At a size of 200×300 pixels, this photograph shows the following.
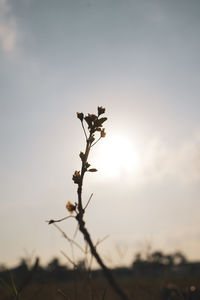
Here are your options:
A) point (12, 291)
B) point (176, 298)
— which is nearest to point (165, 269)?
point (176, 298)

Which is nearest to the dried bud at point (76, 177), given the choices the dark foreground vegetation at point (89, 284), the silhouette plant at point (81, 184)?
the silhouette plant at point (81, 184)

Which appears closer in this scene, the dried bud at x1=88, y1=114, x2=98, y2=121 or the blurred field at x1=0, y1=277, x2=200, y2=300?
the dried bud at x1=88, y1=114, x2=98, y2=121

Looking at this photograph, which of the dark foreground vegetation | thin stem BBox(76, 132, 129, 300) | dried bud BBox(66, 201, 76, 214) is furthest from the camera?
the dark foreground vegetation

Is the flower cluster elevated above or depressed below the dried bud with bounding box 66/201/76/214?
above

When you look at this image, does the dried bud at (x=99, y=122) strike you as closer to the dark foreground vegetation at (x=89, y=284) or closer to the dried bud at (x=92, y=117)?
the dried bud at (x=92, y=117)

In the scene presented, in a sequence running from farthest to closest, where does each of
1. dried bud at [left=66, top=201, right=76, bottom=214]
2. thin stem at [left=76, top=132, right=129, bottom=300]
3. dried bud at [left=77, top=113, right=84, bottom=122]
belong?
dried bud at [left=77, top=113, right=84, bottom=122], dried bud at [left=66, top=201, right=76, bottom=214], thin stem at [left=76, top=132, right=129, bottom=300]

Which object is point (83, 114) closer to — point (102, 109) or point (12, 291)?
point (102, 109)

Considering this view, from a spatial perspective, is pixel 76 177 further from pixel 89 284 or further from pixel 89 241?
pixel 89 284

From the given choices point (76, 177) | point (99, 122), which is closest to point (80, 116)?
point (99, 122)

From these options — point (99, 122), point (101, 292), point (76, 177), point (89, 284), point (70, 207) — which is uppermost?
point (99, 122)

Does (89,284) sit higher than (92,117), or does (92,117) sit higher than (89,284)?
(92,117)

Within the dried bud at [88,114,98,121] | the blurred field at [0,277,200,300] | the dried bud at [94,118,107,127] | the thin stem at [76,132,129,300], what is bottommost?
the blurred field at [0,277,200,300]

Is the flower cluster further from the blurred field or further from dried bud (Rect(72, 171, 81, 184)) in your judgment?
the blurred field

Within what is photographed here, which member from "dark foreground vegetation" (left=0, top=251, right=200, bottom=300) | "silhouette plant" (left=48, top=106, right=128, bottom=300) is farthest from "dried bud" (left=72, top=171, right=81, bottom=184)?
"dark foreground vegetation" (left=0, top=251, right=200, bottom=300)
